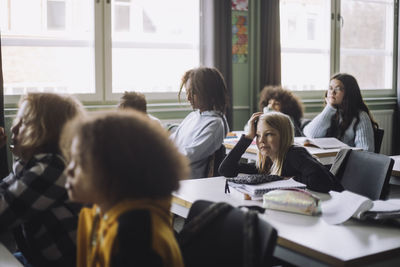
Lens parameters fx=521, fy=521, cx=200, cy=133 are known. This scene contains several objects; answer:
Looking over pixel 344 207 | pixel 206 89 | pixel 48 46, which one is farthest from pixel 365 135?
pixel 48 46

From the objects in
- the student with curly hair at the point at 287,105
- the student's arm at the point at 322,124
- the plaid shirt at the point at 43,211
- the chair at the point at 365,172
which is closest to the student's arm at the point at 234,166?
the chair at the point at 365,172

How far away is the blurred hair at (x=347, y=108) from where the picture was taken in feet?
12.9

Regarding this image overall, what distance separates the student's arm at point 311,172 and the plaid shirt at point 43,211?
3.38 feet

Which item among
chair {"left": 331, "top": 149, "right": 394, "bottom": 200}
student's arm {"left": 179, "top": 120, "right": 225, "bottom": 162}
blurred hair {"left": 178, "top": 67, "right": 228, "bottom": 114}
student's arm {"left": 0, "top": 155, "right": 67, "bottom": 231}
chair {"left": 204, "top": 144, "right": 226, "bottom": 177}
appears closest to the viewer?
student's arm {"left": 0, "top": 155, "right": 67, "bottom": 231}

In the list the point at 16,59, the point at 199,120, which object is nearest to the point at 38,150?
the point at 199,120

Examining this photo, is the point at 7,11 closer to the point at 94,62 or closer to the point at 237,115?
the point at 94,62

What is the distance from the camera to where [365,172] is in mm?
2445

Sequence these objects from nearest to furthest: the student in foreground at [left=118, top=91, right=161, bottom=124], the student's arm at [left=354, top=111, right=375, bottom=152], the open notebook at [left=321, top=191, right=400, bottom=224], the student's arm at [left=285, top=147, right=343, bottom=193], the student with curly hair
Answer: the open notebook at [left=321, top=191, right=400, bottom=224] < the student's arm at [left=285, top=147, right=343, bottom=193] < the student in foreground at [left=118, top=91, right=161, bottom=124] < the student's arm at [left=354, top=111, right=375, bottom=152] < the student with curly hair

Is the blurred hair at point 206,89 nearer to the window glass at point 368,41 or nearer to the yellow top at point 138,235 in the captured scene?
the yellow top at point 138,235

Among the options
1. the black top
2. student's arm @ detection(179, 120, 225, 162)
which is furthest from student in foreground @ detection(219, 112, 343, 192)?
student's arm @ detection(179, 120, 225, 162)

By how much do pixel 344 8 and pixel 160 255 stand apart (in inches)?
219

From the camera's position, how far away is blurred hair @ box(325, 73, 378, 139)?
12.9ft

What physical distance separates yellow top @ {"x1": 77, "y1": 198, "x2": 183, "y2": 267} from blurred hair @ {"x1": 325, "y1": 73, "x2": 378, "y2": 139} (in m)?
2.97

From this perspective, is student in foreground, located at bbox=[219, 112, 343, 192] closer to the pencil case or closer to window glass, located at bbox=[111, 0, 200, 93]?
the pencil case
